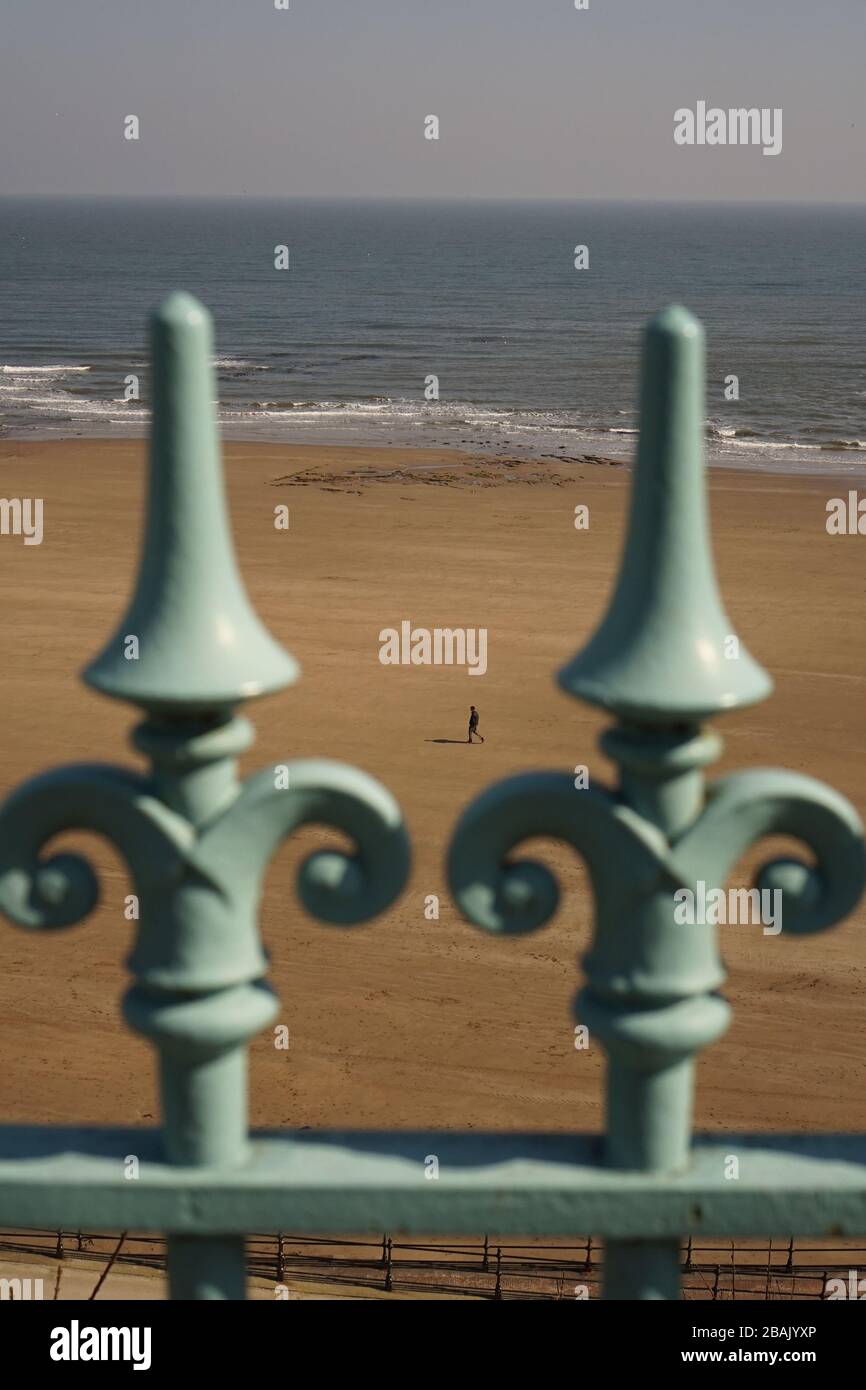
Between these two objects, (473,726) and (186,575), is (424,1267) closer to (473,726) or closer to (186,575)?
(186,575)

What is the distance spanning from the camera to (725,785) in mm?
2080

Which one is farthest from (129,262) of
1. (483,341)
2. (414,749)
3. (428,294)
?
(414,749)

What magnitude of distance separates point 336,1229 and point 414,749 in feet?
68.1

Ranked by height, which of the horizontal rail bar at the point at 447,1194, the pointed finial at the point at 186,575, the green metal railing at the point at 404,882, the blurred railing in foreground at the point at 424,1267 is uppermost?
the pointed finial at the point at 186,575

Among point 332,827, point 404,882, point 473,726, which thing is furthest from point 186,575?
point 473,726

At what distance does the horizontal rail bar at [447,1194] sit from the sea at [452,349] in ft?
52.2

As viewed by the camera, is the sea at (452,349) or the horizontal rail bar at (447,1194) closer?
the horizontal rail bar at (447,1194)

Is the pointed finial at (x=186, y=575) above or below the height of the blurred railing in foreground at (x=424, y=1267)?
above

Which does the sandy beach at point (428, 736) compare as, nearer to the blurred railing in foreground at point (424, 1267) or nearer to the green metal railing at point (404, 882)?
the blurred railing in foreground at point (424, 1267)

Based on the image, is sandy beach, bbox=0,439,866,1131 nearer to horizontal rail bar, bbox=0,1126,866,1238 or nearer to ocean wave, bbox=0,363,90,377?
horizontal rail bar, bbox=0,1126,866,1238

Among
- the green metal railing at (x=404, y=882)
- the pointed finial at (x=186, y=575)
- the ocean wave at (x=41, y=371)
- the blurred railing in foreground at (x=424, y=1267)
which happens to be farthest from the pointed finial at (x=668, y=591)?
the ocean wave at (x=41, y=371)

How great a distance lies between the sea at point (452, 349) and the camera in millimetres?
56344

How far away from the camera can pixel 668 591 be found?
200cm

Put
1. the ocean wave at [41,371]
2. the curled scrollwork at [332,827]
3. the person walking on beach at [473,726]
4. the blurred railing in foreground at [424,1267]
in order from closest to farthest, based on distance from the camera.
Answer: the curled scrollwork at [332,827] < the blurred railing in foreground at [424,1267] < the person walking on beach at [473,726] < the ocean wave at [41,371]
